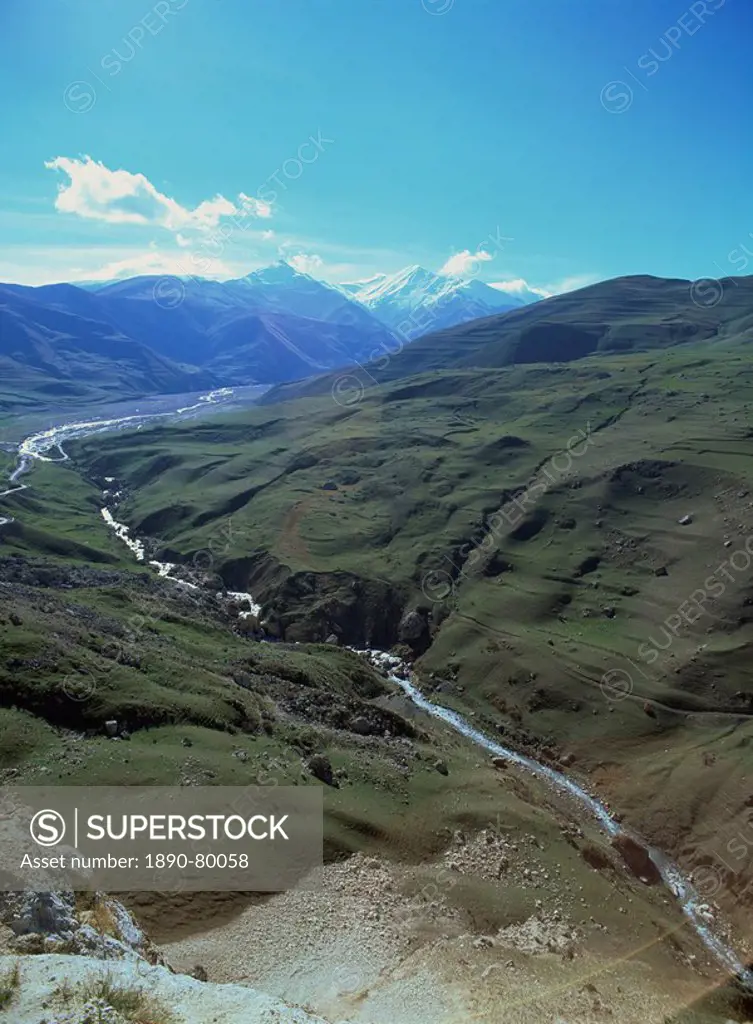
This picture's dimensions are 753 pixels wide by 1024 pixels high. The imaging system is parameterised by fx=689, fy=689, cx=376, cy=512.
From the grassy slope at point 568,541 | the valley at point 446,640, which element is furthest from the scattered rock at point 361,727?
the grassy slope at point 568,541

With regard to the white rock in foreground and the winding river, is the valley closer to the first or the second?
the winding river

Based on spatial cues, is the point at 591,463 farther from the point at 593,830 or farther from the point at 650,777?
the point at 593,830

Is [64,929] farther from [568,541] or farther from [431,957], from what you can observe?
[568,541]

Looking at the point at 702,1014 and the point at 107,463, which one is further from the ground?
the point at 107,463

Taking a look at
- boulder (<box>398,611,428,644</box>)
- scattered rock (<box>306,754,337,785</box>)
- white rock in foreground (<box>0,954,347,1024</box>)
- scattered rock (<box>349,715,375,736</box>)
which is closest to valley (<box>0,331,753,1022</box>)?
scattered rock (<box>349,715,375,736</box>)

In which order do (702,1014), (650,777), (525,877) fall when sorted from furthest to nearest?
(650,777) < (525,877) < (702,1014)

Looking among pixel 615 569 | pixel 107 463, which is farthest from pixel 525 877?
pixel 107 463
